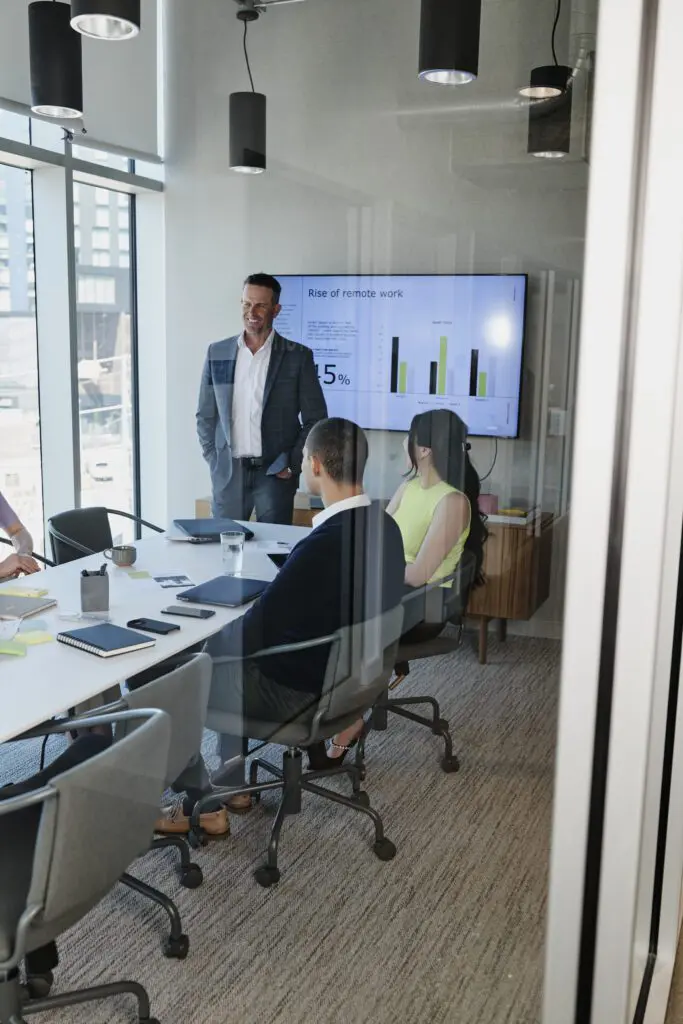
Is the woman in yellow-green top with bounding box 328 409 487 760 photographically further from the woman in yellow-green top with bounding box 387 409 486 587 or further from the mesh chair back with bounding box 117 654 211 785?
the mesh chair back with bounding box 117 654 211 785

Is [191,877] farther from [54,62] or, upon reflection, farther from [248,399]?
[54,62]

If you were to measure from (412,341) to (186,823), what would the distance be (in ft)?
5.23

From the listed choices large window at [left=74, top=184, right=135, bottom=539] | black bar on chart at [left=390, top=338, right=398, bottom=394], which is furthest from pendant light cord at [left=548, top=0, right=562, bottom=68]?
large window at [left=74, top=184, right=135, bottom=539]

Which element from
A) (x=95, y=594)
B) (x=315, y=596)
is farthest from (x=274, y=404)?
(x=95, y=594)

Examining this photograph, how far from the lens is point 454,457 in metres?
1.38

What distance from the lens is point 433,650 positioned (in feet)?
5.23

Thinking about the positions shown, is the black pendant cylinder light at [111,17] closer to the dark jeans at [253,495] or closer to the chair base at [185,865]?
the dark jeans at [253,495]

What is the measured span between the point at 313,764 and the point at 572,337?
1.73m

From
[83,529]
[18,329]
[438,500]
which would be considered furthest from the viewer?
[83,529]

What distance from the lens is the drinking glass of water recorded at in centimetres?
197

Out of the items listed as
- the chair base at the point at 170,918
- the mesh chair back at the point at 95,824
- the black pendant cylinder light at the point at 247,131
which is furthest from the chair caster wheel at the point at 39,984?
the black pendant cylinder light at the point at 247,131

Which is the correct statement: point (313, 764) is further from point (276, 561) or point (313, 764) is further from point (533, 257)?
point (533, 257)

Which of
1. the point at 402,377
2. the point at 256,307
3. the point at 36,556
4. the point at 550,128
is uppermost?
the point at 550,128

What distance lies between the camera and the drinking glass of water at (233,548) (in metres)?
1.97
